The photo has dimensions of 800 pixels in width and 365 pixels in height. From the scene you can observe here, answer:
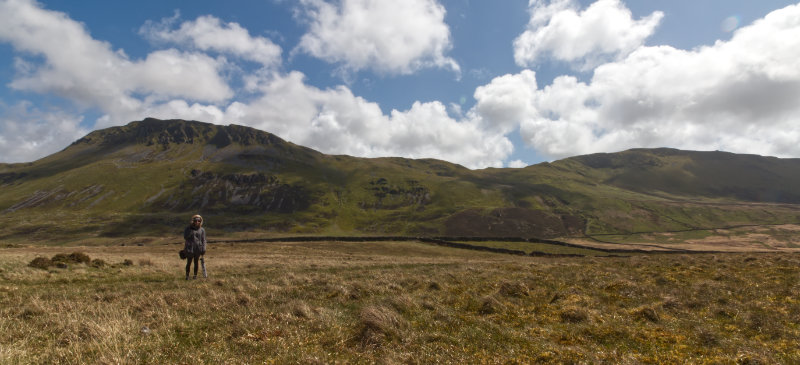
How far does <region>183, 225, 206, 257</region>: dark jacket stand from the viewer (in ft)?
60.7

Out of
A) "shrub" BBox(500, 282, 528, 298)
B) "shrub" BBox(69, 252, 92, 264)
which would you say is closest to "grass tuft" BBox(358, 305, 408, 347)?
"shrub" BBox(500, 282, 528, 298)

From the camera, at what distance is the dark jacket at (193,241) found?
18.5 metres

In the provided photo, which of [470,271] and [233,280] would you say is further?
[470,271]

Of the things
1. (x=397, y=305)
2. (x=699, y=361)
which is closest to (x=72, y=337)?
(x=397, y=305)

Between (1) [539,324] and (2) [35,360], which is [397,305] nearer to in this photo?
(1) [539,324]

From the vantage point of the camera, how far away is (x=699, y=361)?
8125 mm

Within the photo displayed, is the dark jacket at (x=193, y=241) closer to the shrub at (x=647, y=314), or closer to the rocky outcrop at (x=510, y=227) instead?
the shrub at (x=647, y=314)

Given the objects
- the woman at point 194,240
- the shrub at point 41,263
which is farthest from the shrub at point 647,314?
the shrub at point 41,263

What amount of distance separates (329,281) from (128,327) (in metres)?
10.4

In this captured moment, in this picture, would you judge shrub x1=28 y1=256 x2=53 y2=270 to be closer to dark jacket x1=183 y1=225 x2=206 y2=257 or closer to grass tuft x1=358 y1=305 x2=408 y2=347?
dark jacket x1=183 y1=225 x2=206 y2=257

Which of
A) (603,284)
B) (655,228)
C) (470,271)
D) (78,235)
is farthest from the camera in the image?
(655,228)

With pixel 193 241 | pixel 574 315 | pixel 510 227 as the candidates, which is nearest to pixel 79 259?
pixel 193 241

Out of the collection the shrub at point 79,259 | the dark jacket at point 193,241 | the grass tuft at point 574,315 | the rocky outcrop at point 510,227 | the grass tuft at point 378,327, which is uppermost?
the dark jacket at point 193,241

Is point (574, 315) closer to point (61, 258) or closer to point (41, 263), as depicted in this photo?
point (41, 263)
